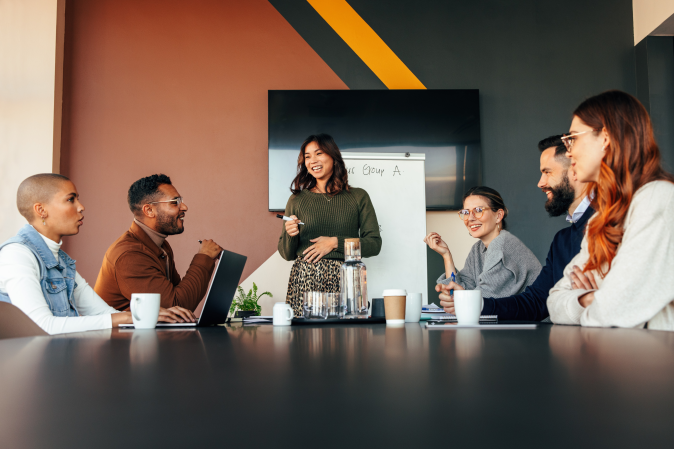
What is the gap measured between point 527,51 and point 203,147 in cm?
260

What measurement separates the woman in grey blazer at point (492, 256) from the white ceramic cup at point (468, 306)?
0.79 m

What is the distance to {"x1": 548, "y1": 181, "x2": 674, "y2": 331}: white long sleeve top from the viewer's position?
1039 mm

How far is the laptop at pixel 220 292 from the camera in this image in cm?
139

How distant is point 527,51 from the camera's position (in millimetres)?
3824

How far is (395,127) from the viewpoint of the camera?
3.68m

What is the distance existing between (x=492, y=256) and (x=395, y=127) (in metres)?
1.71

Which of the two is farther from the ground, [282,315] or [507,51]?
[507,51]

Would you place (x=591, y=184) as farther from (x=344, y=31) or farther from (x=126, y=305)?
(x=344, y=31)

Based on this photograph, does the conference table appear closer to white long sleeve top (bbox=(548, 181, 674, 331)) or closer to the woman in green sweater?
white long sleeve top (bbox=(548, 181, 674, 331))

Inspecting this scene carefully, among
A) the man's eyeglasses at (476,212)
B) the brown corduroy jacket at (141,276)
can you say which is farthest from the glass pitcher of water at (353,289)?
the man's eyeglasses at (476,212)

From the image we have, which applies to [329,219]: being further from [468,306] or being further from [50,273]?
[468,306]

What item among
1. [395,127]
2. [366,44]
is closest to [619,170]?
[395,127]

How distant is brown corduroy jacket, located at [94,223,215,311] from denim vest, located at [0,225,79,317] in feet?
0.62

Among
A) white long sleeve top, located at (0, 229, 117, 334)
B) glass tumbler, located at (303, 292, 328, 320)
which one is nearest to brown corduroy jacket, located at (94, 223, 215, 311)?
white long sleeve top, located at (0, 229, 117, 334)
